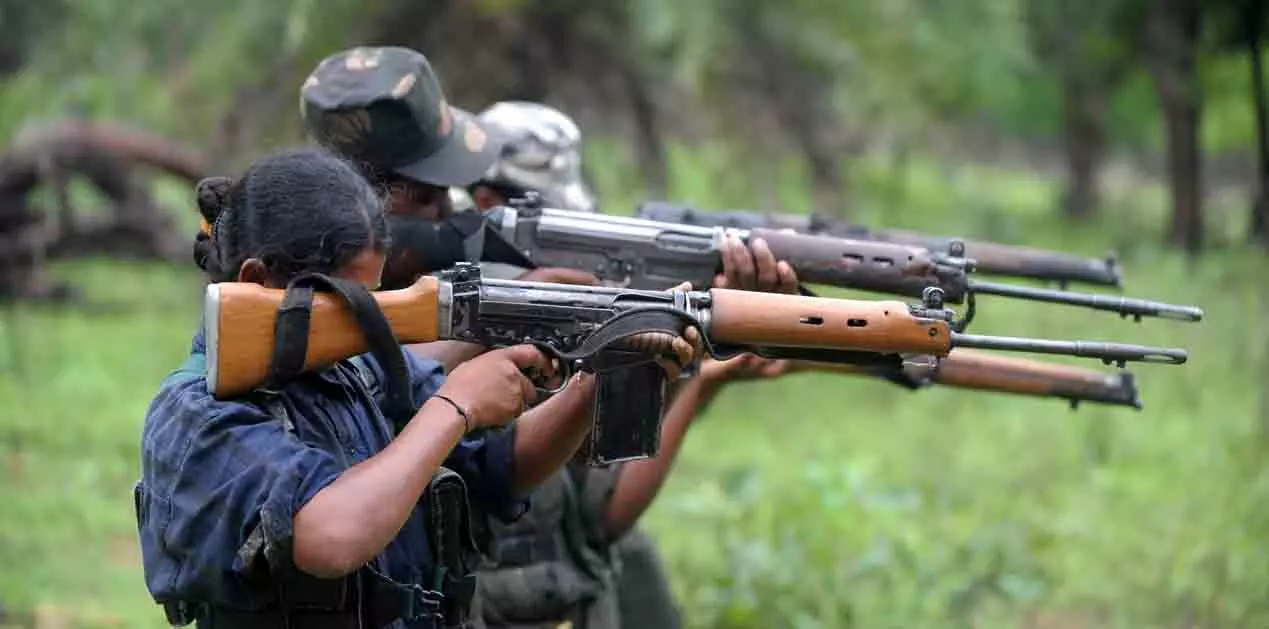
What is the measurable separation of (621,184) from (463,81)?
1.28 m

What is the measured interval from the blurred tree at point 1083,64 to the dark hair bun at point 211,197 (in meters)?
11.8

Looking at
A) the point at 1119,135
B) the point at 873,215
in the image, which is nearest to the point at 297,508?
the point at 873,215

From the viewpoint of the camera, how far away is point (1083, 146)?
66.1 ft

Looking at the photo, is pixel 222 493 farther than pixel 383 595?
No

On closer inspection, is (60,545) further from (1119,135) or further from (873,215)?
(1119,135)

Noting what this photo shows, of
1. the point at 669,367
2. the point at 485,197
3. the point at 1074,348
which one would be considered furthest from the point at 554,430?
the point at 485,197

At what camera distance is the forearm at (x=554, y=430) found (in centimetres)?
264

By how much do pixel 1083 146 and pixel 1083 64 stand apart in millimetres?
3475

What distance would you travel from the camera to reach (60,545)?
244 inches

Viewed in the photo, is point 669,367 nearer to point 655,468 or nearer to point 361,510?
point 361,510

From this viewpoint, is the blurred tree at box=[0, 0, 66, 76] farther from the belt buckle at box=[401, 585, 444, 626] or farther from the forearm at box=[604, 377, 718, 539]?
the belt buckle at box=[401, 585, 444, 626]

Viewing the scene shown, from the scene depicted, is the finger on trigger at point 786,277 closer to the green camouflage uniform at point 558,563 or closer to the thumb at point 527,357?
the green camouflage uniform at point 558,563

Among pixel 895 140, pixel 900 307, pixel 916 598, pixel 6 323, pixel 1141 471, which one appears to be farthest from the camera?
pixel 895 140

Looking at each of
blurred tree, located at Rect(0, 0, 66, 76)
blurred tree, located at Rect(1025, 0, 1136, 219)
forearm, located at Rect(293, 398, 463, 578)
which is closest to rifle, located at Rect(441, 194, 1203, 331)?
forearm, located at Rect(293, 398, 463, 578)
